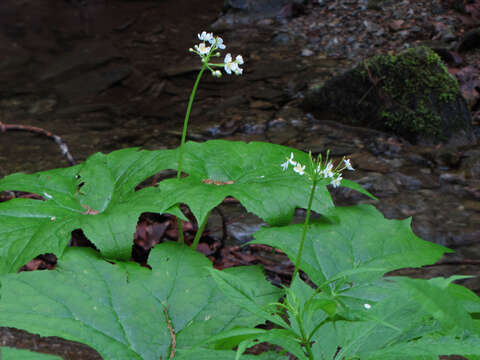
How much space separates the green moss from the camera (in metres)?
4.25

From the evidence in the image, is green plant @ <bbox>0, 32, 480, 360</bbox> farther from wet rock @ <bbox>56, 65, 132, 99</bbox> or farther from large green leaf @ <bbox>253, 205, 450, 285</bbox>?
wet rock @ <bbox>56, 65, 132, 99</bbox>

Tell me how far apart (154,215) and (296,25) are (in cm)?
613

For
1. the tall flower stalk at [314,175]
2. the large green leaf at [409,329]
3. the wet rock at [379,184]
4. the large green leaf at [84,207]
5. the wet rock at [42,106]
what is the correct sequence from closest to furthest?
the large green leaf at [409,329], the tall flower stalk at [314,175], the large green leaf at [84,207], the wet rock at [379,184], the wet rock at [42,106]

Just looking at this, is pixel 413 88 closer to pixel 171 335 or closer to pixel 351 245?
pixel 351 245

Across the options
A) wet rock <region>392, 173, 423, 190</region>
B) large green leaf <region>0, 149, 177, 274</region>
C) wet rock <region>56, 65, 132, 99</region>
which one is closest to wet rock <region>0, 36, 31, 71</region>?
wet rock <region>56, 65, 132, 99</region>

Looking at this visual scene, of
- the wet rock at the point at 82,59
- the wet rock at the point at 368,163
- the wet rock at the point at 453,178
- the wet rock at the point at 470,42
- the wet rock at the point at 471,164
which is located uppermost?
the wet rock at the point at 82,59

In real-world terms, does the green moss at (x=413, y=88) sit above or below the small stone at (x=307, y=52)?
below

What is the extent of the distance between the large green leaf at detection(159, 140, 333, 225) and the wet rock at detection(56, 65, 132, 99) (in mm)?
4261

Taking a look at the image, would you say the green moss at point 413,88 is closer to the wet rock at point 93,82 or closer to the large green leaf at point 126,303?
the large green leaf at point 126,303

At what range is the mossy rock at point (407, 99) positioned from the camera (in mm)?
4195

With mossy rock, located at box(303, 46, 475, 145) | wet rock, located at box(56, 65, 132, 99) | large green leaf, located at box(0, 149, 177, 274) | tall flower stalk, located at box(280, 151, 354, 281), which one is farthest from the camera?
wet rock, located at box(56, 65, 132, 99)

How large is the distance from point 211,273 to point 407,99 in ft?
12.8

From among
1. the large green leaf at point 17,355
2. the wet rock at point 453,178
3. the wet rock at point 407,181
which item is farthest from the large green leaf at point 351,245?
the wet rock at point 453,178

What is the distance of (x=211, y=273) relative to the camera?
3.49ft
